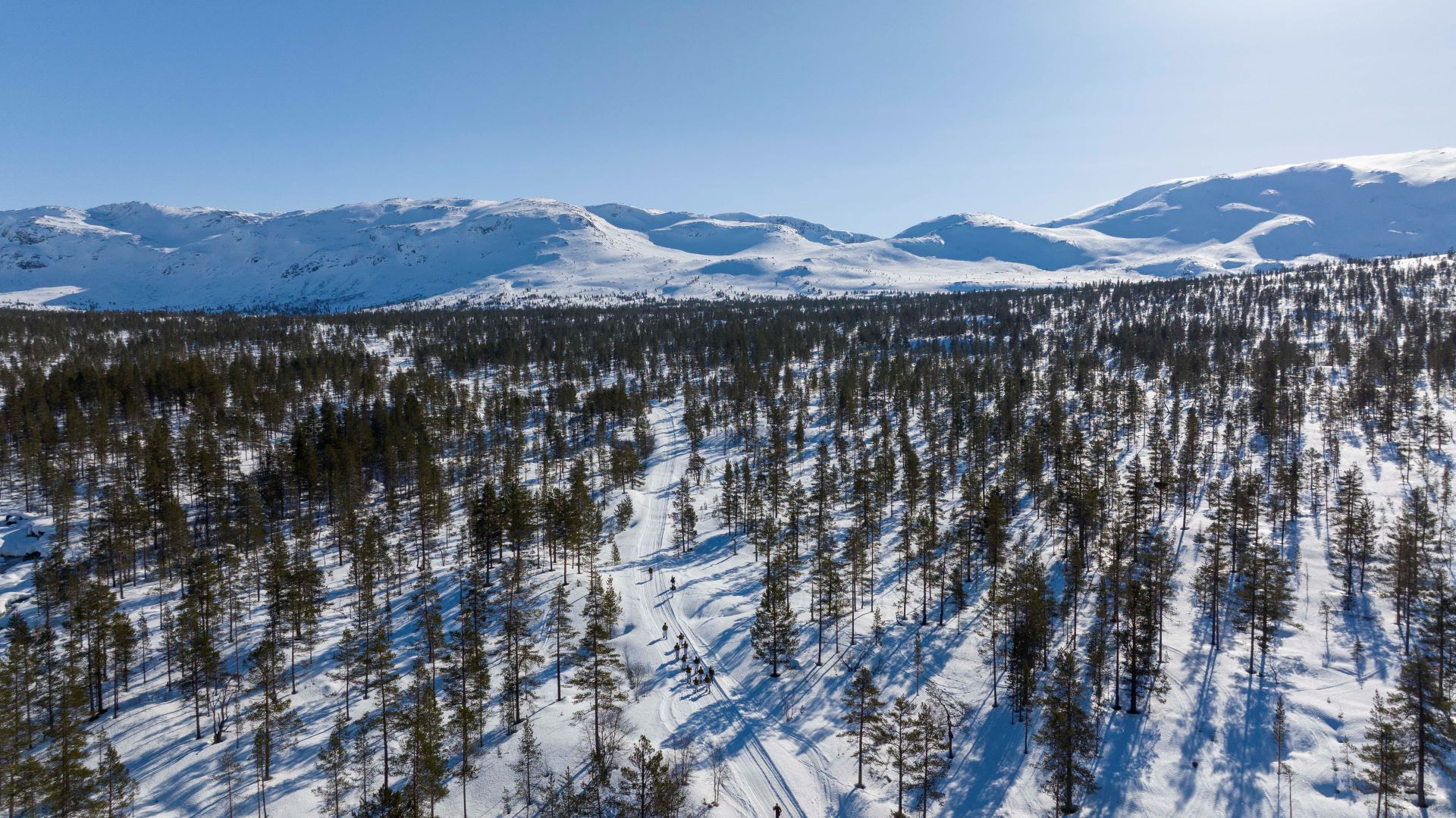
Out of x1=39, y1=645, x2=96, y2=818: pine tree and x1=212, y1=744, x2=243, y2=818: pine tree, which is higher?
x1=39, y1=645, x2=96, y2=818: pine tree

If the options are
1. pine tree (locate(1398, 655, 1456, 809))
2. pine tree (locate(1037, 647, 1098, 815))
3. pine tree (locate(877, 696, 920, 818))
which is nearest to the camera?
pine tree (locate(877, 696, 920, 818))

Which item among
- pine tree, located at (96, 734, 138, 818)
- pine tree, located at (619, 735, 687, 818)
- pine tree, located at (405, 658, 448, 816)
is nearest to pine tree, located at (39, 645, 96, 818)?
pine tree, located at (96, 734, 138, 818)

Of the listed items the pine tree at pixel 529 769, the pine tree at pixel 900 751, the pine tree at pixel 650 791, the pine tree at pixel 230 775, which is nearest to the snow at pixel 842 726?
the pine tree at pixel 230 775

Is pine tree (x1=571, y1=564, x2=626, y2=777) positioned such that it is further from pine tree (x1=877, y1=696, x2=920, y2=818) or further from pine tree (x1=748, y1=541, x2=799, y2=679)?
pine tree (x1=877, y1=696, x2=920, y2=818)

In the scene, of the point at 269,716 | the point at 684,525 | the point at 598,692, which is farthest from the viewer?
the point at 684,525

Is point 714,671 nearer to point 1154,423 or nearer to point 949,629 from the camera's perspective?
point 949,629

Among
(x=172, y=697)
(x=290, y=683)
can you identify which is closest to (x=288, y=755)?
(x=290, y=683)

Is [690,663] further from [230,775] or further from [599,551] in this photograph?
[230,775]

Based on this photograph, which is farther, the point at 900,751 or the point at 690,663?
the point at 690,663

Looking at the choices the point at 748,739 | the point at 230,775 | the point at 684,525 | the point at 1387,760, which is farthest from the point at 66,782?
the point at 1387,760
